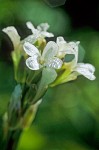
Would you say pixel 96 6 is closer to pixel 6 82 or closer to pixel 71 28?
pixel 71 28

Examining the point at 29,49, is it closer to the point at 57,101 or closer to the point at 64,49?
the point at 64,49

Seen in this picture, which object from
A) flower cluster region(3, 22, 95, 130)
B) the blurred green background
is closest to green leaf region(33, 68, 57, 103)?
flower cluster region(3, 22, 95, 130)

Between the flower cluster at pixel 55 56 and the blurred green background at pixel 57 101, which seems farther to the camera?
the blurred green background at pixel 57 101

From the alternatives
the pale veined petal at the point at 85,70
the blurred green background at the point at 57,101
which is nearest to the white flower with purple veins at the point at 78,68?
the pale veined petal at the point at 85,70

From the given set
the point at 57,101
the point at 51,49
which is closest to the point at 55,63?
the point at 51,49

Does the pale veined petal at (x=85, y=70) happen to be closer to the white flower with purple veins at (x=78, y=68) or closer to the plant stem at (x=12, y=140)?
the white flower with purple veins at (x=78, y=68)

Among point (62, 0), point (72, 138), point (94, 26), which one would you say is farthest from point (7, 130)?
point (94, 26)

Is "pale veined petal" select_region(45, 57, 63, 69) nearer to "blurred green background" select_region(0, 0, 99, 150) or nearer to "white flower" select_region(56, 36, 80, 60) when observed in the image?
"white flower" select_region(56, 36, 80, 60)
